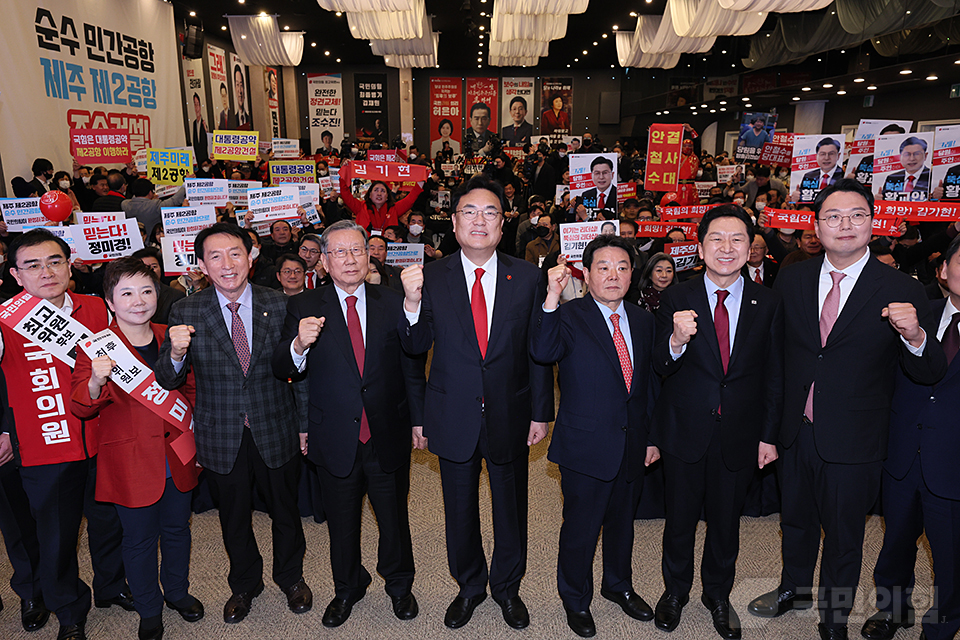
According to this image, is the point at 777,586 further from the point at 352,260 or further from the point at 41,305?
the point at 41,305

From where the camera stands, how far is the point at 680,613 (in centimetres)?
297

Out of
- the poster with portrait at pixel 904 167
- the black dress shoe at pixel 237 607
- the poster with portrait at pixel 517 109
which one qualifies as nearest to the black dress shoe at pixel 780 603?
the black dress shoe at pixel 237 607

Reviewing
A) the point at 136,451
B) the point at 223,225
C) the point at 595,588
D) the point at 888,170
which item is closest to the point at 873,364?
the point at 595,588

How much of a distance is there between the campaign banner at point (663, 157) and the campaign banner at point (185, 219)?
15.1ft

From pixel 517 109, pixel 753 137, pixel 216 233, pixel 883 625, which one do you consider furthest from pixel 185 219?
pixel 517 109

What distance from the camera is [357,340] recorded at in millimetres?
2758

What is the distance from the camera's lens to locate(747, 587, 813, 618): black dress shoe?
2.95m

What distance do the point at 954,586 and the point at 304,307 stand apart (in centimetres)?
300

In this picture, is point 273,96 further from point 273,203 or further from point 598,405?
point 598,405

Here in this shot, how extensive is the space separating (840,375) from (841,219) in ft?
2.08

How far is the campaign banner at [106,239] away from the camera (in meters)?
4.34

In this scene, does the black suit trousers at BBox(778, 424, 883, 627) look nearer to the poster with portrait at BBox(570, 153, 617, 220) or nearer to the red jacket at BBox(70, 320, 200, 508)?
the red jacket at BBox(70, 320, 200, 508)

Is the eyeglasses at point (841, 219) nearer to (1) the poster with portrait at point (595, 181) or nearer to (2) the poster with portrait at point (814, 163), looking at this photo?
(2) the poster with portrait at point (814, 163)

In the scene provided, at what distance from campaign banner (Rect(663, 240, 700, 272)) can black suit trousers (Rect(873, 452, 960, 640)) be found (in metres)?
2.56
